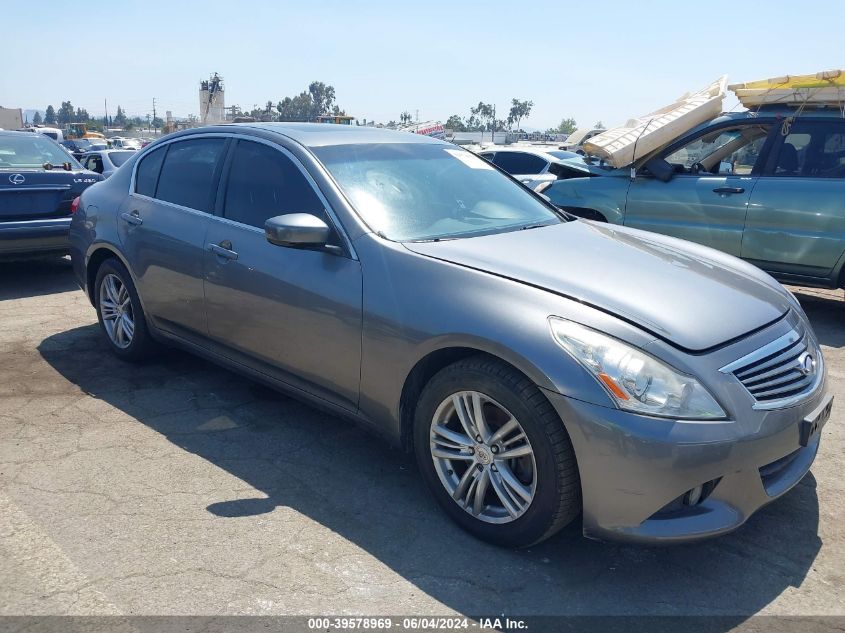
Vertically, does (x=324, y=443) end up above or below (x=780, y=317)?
below

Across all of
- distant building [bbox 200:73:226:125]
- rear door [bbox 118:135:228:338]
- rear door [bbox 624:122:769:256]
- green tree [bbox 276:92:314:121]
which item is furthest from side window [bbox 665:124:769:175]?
green tree [bbox 276:92:314:121]

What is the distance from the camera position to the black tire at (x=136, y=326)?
4840 millimetres

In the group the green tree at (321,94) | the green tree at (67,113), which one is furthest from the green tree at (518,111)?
the green tree at (67,113)

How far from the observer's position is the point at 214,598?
8.68 feet

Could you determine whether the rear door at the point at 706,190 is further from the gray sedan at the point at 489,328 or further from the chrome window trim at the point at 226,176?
the chrome window trim at the point at 226,176

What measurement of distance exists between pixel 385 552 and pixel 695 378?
1.38 meters

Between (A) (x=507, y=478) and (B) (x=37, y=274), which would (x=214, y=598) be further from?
(B) (x=37, y=274)

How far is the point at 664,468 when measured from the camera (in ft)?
8.16

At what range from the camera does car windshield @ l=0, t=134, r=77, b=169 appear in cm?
752

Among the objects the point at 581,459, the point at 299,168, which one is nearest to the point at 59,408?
the point at 299,168

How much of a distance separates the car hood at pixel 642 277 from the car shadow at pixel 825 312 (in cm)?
277

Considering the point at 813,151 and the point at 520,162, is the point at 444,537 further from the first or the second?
the point at 520,162

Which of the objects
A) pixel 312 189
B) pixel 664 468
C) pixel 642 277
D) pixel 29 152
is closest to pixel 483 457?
pixel 664 468

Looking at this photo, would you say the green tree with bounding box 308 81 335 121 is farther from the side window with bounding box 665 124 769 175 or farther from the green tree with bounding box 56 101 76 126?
the side window with bounding box 665 124 769 175
